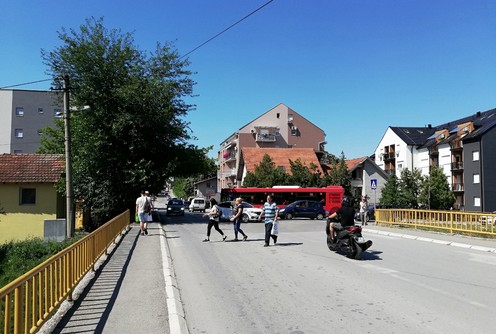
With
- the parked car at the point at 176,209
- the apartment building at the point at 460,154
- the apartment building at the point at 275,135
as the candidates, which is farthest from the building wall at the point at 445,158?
the parked car at the point at 176,209

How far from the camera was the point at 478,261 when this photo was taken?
10602mm

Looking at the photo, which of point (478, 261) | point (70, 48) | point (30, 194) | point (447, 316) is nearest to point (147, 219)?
point (478, 261)

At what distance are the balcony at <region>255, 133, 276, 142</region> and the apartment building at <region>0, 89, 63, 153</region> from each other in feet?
114

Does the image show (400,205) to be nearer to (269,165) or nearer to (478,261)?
(269,165)

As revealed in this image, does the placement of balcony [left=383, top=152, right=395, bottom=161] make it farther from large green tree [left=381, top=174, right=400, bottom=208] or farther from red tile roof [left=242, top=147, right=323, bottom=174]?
large green tree [left=381, top=174, right=400, bottom=208]

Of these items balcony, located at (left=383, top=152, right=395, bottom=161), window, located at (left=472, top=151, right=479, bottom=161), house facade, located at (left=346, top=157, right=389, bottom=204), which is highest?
balcony, located at (left=383, top=152, right=395, bottom=161)

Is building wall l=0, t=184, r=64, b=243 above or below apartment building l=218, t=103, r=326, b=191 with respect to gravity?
below

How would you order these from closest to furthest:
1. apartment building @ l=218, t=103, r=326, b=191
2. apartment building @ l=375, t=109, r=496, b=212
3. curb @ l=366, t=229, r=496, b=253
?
curb @ l=366, t=229, r=496, b=253
apartment building @ l=375, t=109, r=496, b=212
apartment building @ l=218, t=103, r=326, b=191

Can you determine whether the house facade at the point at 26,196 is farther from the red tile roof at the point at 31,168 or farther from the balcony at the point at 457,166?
the balcony at the point at 457,166

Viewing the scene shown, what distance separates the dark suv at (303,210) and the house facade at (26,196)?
56.8ft

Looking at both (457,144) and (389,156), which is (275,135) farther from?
(457,144)

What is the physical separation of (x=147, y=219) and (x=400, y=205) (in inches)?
1401

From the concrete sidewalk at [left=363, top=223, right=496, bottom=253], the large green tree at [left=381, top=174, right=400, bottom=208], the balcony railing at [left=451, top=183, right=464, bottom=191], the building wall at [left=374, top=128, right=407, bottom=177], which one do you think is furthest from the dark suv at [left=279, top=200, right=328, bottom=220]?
the building wall at [left=374, top=128, right=407, bottom=177]

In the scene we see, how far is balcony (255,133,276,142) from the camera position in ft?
250
